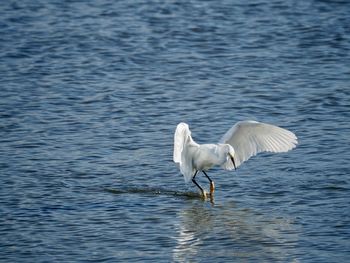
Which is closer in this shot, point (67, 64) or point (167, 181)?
point (167, 181)

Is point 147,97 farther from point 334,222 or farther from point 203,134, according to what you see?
point 334,222

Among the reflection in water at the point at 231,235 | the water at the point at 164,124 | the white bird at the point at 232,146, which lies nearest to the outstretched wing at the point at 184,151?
the white bird at the point at 232,146

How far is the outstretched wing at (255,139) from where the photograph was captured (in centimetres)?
1049

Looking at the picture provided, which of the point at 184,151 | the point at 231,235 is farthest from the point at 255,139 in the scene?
the point at 231,235

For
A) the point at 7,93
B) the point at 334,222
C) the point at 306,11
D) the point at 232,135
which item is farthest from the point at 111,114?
the point at 306,11

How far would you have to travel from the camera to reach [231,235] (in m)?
9.20

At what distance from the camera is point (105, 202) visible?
1016 cm

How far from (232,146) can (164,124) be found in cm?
237

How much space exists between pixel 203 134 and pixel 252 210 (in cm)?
264

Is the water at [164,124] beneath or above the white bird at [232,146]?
beneath

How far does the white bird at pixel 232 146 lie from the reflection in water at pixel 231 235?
0.55m

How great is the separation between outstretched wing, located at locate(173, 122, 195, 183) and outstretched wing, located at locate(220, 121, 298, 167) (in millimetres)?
409

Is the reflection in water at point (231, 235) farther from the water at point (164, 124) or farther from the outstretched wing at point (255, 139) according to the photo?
the outstretched wing at point (255, 139)

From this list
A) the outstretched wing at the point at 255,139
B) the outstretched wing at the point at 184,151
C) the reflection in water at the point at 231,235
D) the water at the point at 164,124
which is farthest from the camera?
the outstretched wing at the point at 255,139
